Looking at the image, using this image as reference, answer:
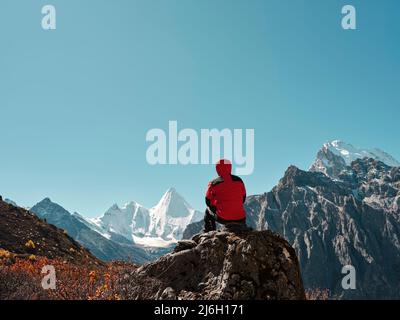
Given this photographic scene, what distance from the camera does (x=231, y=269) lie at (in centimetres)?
973

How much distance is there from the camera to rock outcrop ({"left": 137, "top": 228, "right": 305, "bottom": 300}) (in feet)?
31.2

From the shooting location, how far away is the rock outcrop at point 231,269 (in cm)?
952

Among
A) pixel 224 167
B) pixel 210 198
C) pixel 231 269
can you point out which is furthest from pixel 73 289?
pixel 224 167

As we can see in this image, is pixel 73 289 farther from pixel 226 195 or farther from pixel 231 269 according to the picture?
pixel 226 195

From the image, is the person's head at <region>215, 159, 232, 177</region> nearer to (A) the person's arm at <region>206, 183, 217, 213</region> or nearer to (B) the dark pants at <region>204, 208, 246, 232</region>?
(A) the person's arm at <region>206, 183, 217, 213</region>

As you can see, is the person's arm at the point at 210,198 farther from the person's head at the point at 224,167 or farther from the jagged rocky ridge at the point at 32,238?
the jagged rocky ridge at the point at 32,238

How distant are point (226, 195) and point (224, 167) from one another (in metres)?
0.88

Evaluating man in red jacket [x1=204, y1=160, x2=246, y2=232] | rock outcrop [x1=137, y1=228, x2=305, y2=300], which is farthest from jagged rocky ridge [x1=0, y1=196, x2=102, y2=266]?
man in red jacket [x1=204, y1=160, x2=246, y2=232]

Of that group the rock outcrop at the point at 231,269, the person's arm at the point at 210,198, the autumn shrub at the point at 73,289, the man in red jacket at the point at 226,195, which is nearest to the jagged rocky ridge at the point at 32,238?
the autumn shrub at the point at 73,289

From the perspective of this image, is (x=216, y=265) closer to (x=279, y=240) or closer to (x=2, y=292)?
(x=279, y=240)

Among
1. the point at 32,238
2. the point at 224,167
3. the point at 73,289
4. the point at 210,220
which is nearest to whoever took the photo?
the point at 73,289

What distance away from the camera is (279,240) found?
10633mm
